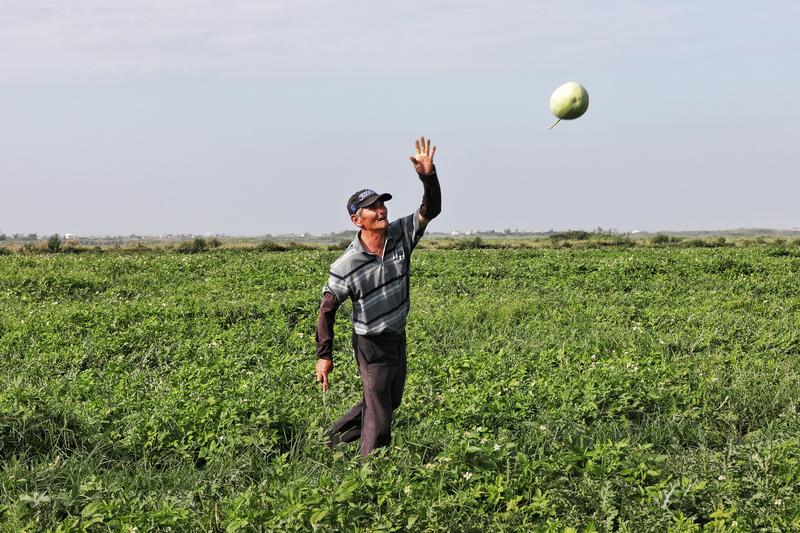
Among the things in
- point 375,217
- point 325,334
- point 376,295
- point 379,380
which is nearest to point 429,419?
point 379,380

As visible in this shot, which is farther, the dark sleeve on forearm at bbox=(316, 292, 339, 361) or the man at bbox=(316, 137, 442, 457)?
the dark sleeve on forearm at bbox=(316, 292, 339, 361)

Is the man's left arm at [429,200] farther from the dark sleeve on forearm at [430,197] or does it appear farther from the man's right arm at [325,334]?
the man's right arm at [325,334]

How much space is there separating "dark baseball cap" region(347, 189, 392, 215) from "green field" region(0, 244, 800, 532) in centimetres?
163

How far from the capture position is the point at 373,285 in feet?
17.3

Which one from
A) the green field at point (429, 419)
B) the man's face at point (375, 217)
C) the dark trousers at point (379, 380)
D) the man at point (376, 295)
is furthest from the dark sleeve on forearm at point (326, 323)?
the green field at point (429, 419)

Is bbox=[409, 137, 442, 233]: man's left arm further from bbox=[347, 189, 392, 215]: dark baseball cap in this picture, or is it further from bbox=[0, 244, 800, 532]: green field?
bbox=[0, 244, 800, 532]: green field

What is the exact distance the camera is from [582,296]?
538 inches

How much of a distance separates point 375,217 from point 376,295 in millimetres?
539

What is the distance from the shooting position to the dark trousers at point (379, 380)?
532cm

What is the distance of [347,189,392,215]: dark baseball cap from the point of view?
5.17 m

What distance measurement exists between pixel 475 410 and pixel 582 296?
25.8 feet

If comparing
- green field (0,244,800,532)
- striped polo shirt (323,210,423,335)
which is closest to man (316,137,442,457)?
striped polo shirt (323,210,423,335)

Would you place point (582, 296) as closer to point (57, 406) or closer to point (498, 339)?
point (498, 339)

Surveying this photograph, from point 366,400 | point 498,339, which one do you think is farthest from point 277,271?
point 366,400
